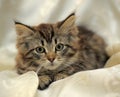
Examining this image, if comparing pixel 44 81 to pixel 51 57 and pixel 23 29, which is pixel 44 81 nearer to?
pixel 51 57

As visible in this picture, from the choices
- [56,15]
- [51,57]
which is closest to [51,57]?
[51,57]

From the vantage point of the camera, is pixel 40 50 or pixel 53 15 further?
pixel 53 15

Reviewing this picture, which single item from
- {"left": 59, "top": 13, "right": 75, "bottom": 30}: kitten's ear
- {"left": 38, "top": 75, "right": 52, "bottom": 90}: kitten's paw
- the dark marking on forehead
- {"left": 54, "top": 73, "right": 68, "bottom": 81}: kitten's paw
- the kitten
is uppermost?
{"left": 59, "top": 13, "right": 75, "bottom": 30}: kitten's ear

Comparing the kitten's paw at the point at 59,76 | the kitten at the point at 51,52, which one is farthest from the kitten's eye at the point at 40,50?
the kitten's paw at the point at 59,76

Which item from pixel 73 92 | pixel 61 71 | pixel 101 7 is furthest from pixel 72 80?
pixel 101 7

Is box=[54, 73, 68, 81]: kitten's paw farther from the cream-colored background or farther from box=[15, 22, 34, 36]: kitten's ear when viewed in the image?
the cream-colored background

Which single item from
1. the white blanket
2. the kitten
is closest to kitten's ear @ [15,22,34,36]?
the kitten

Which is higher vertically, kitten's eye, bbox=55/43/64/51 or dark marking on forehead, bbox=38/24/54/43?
dark marking on forehead, bbox=38/24/54/43

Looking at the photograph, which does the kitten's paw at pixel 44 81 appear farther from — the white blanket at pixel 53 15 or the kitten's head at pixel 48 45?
the white blanket at pixel 53 15

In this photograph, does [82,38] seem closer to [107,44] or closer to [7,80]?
[107,44]
